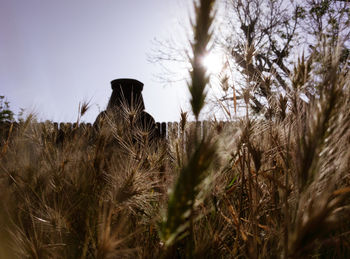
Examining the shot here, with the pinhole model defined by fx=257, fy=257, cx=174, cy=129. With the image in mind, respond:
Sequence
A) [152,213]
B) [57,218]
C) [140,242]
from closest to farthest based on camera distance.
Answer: [57,218] < [140,242] < [152,213]

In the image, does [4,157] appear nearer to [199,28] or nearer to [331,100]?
[199,28]

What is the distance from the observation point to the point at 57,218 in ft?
2.52

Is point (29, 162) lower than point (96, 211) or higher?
higher

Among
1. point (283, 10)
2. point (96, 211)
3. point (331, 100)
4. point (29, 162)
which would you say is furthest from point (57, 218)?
point (283, 10)

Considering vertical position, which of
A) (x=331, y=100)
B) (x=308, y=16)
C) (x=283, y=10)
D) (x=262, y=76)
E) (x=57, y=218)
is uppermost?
(x=283, y=10)

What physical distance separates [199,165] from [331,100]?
281mm

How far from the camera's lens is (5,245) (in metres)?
0.84

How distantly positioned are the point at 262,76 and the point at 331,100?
715mm

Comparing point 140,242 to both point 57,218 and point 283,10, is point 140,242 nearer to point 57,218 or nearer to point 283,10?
point 57,218

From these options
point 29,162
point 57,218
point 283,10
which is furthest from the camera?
point 283,10

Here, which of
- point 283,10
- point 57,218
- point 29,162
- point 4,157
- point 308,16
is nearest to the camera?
point 57,218

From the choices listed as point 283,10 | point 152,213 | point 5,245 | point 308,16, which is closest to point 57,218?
point 5,245

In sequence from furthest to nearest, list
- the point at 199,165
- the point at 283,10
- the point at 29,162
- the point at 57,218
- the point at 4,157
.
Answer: the point at 283,10
the point at 4,157
the point at 29,162
the point at 57,218
the point at 199,165

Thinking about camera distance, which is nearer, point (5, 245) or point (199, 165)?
point (199, 165)
